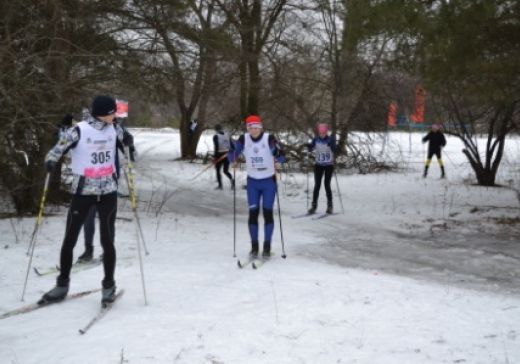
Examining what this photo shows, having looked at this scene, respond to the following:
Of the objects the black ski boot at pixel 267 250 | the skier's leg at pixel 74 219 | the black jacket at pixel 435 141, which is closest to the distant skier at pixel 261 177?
the black ski boot at pixel 267 250

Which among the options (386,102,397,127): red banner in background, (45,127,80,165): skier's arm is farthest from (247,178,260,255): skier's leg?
(386,102,397,127): red banner in background

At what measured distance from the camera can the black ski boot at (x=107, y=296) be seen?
17.9ft

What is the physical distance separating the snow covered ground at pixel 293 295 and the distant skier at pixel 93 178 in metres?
0.33

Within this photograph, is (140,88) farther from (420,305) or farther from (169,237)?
(420,305)

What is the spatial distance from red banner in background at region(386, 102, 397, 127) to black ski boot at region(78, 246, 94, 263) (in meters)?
18.8

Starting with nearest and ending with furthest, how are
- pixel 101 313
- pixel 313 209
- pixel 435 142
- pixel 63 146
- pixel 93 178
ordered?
pixel 101 313
pixel 63 146
pixel 93 178
pixel 313 209
pixel 435 142

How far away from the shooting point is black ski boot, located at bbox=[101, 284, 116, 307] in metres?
5.44

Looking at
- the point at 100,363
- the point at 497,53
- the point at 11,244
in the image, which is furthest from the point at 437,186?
the point at 100,363

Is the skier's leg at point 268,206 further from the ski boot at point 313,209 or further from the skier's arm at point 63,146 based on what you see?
the ski boot at point 313,209

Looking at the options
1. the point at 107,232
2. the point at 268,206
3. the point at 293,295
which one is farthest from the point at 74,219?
the point at 268,206

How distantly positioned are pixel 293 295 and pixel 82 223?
7.66 ft

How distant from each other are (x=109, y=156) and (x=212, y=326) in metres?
2.01

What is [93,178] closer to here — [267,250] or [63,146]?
[63,146]

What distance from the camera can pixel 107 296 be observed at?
5480 millimetres
